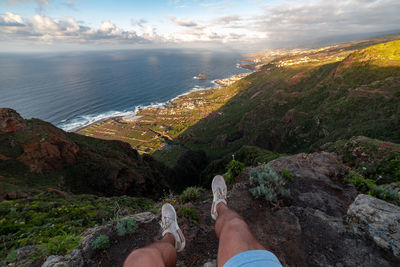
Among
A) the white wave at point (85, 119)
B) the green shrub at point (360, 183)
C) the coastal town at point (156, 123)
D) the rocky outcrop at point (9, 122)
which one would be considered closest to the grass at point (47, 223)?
the green shrub at point (360, 183)

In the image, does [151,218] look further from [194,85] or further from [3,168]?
[194,85]

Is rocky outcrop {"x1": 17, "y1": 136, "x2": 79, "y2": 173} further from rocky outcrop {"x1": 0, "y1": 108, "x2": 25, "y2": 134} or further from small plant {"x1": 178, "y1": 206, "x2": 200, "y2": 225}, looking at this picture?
small plant {"x1": 178, "y1": 206, "x2": 200, "y2": 225}

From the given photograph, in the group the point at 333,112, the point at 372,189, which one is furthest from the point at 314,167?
the point at 333,112

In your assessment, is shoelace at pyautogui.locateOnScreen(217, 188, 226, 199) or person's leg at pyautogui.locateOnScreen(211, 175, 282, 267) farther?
shoelace at pyautogui.locateOnScreen(217, 188, 226, 199)

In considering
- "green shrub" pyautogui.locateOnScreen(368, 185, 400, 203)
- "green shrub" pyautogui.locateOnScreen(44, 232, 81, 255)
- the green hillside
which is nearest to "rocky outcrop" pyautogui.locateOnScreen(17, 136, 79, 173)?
"green shrub" pyautogui.locateOnScreen(44, 232, 81, 255)

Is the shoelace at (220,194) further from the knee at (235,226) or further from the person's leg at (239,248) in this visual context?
the knee at (235,226)
